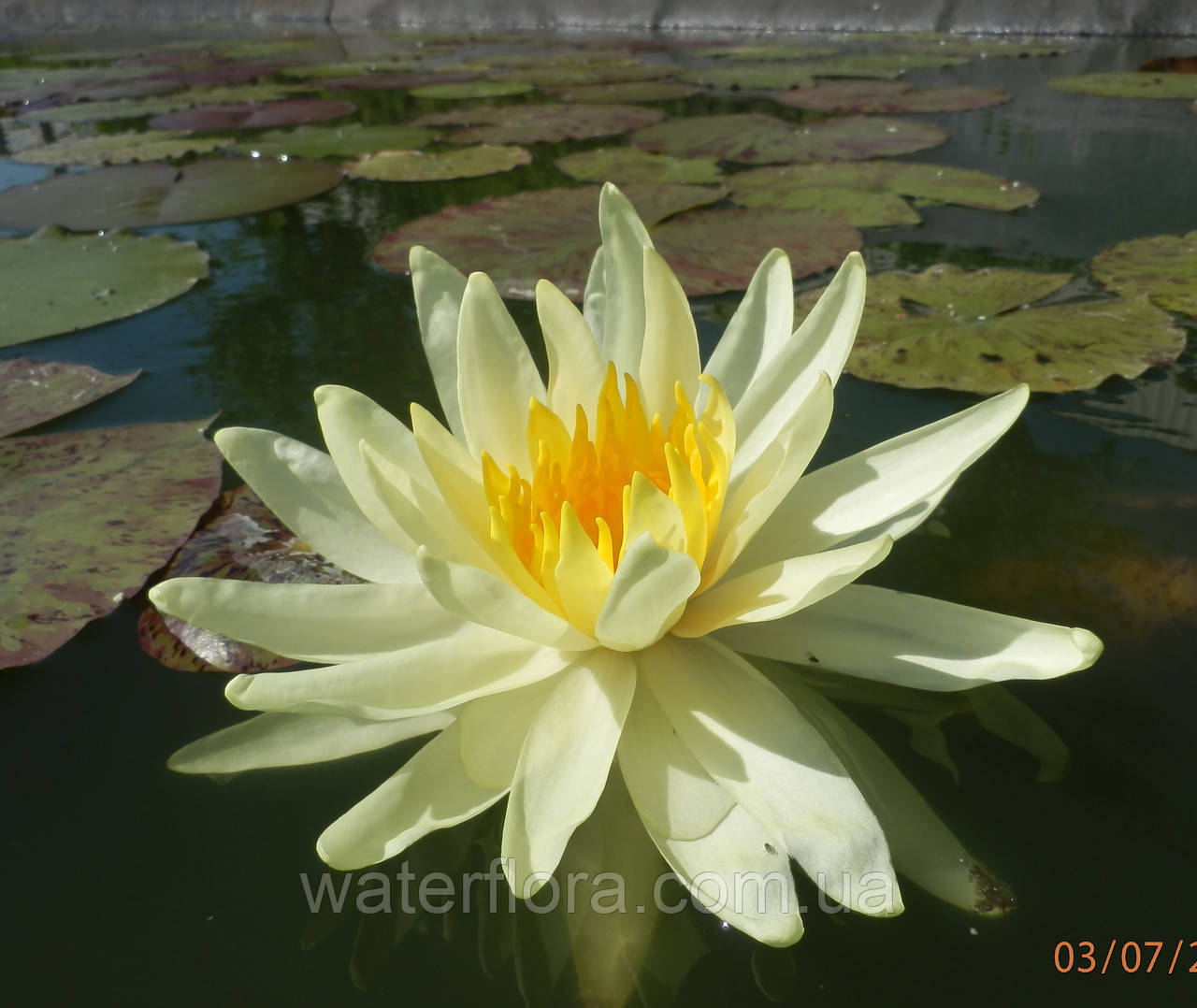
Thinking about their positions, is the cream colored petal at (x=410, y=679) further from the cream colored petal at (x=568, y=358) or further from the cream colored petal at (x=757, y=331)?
the cream colored petal at (x=757, y=331)

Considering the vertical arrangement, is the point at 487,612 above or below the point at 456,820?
above

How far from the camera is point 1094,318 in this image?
154 centimetres

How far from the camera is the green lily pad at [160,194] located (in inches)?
105

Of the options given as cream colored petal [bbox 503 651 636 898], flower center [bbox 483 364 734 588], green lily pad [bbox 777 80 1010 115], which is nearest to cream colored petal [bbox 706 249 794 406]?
flower center [bbox 483 364 734 588]

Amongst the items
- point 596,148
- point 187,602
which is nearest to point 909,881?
point 187,602

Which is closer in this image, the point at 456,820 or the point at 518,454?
the point at 456,820

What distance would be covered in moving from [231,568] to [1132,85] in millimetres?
4514

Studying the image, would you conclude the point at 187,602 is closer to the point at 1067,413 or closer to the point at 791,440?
the point at 791,440

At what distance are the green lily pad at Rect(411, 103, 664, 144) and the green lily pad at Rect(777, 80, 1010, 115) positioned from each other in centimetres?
78

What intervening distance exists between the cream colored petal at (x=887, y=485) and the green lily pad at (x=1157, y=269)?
1.11m

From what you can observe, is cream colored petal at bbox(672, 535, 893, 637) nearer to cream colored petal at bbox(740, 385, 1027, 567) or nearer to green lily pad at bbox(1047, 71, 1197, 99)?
cream colored petal at bbox(740, 385, 1027, 567)

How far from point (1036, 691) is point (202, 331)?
5.57 feet
